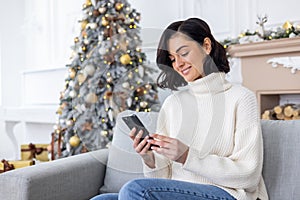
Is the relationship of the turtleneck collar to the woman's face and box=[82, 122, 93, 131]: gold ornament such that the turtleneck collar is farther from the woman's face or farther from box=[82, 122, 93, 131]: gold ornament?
box=[82, 122, 93, 131]: gold ornament

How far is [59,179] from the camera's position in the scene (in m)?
1.67

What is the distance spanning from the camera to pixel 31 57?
4.80m

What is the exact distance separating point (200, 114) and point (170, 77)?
19cm

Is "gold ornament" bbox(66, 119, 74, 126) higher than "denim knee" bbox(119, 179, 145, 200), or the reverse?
"denim knee" bbox(119, 179, 145, 200)

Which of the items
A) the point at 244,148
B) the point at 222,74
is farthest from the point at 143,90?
the point at 244,148

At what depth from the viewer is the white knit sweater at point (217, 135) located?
1252 mm

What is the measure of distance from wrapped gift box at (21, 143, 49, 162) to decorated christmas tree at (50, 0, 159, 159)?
425 mm

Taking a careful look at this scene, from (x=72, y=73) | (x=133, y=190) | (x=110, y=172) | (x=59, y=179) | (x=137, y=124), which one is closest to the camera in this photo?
(x=133, y=190)

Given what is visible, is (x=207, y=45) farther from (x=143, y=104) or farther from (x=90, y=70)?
(x=143, y=104)

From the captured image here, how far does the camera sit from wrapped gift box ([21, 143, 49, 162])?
3.13 metres

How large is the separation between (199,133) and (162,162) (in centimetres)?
20

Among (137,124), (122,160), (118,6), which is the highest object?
(118,6)

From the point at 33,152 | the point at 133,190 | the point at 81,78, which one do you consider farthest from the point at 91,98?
the point at 33,152

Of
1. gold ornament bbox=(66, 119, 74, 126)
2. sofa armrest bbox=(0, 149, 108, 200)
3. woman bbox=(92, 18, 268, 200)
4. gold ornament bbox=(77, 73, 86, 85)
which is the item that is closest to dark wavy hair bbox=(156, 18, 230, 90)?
woman bbox=(92, 18, 268, 200)
